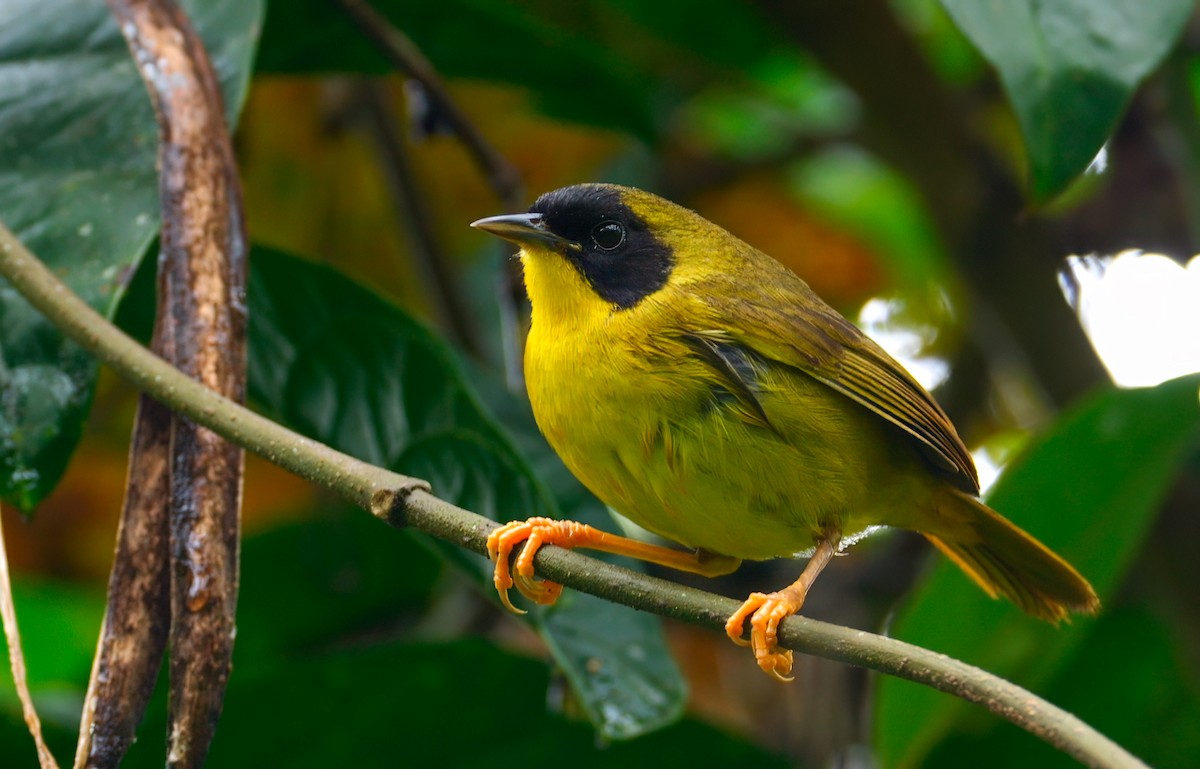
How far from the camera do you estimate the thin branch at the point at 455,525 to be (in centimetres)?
131

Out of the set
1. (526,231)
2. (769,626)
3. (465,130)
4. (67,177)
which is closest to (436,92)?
(465,130)

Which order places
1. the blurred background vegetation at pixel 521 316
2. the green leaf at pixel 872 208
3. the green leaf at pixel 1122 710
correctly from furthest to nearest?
the green leaf at pixel 872 208 → the green leaf at pixel 1122 710 → the blurred background vegetation at pixel 521 316

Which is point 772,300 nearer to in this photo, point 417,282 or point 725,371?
point 725,371

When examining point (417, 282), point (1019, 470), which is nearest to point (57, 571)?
point (417, 282)

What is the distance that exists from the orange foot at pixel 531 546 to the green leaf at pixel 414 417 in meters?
0.10

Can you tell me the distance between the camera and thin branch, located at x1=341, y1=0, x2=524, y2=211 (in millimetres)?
2891

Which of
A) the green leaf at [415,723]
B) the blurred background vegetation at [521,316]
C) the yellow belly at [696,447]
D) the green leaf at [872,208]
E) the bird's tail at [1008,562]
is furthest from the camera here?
the green leaf at [872,208]

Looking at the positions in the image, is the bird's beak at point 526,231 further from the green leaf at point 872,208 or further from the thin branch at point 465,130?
the green leaf at point 872,208

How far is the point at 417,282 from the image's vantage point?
437 centimetres

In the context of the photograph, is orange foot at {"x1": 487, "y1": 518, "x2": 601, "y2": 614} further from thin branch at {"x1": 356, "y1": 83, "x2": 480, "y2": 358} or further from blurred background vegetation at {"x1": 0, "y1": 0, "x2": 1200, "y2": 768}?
thin branch at {"x1": 356, "y1": 83, "x2": 480, "y2": 358}

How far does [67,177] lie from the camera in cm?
227

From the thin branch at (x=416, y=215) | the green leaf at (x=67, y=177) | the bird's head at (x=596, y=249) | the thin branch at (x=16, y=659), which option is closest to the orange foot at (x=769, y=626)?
the bird's head at (x=596, y=249)

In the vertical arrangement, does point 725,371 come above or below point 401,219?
below

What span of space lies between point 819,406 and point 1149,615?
4.88ft
